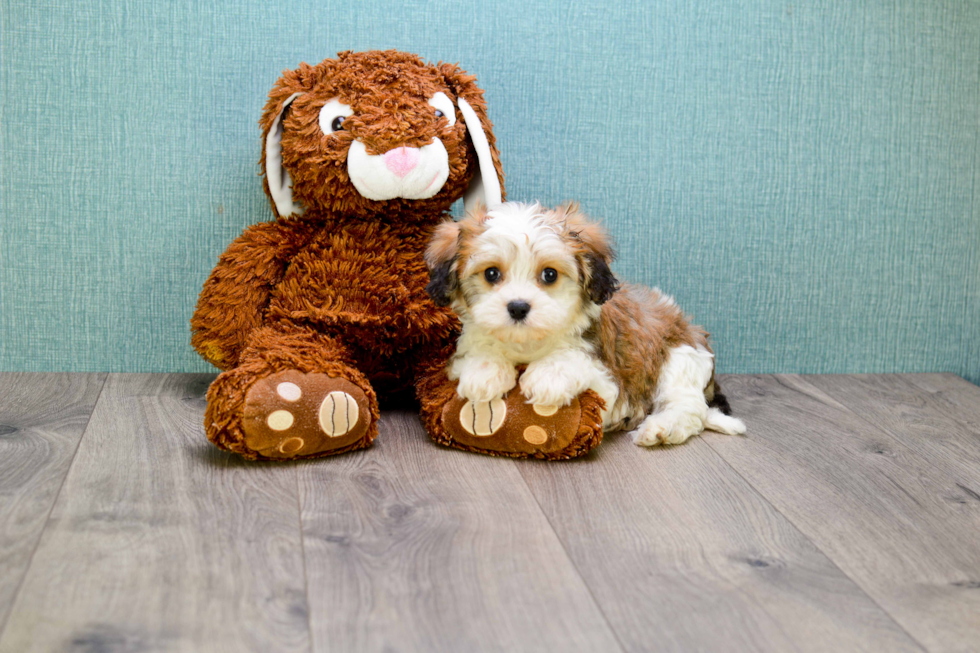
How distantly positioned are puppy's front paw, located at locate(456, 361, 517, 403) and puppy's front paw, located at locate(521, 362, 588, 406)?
0.11 feet

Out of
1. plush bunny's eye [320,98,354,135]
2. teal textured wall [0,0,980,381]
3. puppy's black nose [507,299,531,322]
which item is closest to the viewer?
puppy's black nose [507,299,531,322]

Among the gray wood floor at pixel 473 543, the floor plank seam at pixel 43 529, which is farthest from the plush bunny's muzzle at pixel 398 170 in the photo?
the floor plank seam at pixel 43 529

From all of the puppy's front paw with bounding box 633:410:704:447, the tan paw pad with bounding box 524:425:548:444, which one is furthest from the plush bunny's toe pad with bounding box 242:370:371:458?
the puppy's front paw with bounding box 633:410:704:447

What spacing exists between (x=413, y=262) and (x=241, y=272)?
0.35 meters

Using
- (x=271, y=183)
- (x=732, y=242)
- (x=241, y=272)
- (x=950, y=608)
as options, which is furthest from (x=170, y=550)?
(x=732, y=242)

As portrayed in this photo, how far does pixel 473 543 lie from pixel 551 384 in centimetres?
40

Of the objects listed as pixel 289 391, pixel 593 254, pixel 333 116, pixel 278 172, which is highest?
pixel 333 116

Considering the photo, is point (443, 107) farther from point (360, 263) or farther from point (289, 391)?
point (289, 391)

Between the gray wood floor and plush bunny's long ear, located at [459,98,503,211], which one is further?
plush bunny's long ear, located at [459,98,503,211]

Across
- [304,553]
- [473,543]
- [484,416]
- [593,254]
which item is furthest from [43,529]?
[593,254]

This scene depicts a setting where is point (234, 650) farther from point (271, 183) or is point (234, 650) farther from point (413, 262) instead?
point (271, 183)

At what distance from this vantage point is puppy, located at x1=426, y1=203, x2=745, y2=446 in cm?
157

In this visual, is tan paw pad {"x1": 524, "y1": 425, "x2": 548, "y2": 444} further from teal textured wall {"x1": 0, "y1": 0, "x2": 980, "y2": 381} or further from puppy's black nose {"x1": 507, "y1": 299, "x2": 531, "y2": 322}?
teal textured wall {"x1": 0, "y1": 0, "x2": 980, "y2": 381}

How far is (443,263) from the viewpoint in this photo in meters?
1.64
